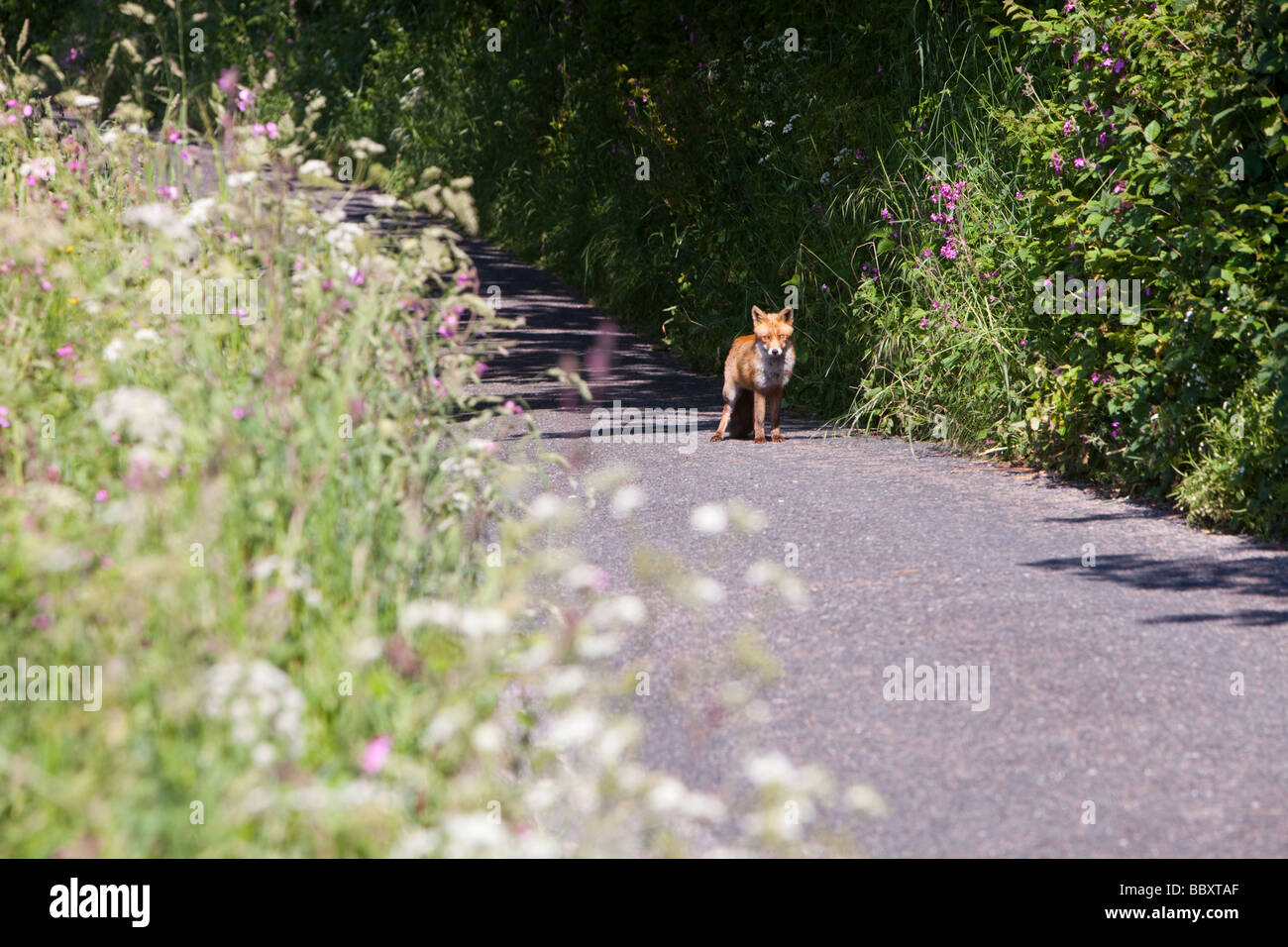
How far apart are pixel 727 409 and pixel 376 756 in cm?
795

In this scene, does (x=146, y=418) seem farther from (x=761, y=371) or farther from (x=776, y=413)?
(x=776, y=413)

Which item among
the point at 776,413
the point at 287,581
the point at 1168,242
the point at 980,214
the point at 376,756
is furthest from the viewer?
the point at 776,413

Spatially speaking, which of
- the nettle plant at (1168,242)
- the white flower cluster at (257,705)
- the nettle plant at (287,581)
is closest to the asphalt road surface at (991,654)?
the nettle plant at (287,581)

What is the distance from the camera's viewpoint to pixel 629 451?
10336mm

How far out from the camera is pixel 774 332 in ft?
35.8

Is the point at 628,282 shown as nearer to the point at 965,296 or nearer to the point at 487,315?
the point at 965,296

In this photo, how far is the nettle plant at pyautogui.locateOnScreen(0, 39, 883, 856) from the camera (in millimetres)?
3312

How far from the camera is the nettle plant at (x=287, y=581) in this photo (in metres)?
3.31

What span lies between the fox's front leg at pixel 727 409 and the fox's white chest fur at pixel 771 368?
25 cm

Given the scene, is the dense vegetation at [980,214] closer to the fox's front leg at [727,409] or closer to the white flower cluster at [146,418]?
the fox's front leg at [727,409]

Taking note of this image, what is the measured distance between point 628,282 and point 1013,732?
12049 mm

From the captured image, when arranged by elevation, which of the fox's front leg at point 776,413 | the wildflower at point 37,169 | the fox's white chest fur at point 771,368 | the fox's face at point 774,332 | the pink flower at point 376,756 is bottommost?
the fox's front leg at point 776,413

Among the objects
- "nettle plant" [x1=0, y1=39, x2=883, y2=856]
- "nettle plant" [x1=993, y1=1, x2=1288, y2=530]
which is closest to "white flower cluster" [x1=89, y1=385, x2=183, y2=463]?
"nettle plant" [x1=0, y1=39, x2=883, y2=856]

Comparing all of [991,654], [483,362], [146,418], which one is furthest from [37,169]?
[991,654]
